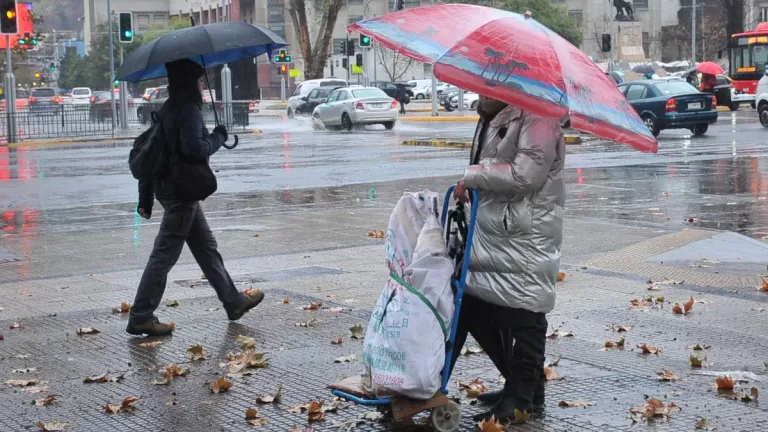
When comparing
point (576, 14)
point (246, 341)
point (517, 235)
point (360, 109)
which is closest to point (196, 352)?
point (246, 341)

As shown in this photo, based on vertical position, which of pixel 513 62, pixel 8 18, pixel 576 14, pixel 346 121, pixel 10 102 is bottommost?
pixel 346 121

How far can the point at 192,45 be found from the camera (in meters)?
7.50

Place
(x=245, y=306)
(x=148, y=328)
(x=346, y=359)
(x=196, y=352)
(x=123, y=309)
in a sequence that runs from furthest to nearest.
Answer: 1. (x=123, y=309)
2. (x=245, y=306)
3. (x=148, y=328)
4. (x=196, y=352)
5. (x=346, y=359)

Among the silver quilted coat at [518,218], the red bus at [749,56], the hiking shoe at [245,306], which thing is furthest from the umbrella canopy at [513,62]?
the red bus at [749,56]

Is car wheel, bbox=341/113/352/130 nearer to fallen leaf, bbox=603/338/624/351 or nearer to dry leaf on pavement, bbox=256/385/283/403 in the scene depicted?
fallen leaf, bbox=603/338/624/351

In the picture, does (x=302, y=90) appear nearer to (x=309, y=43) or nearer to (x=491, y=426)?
(x=309, y=43)

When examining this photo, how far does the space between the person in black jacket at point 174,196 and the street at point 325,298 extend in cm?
19

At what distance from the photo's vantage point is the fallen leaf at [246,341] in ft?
23.9

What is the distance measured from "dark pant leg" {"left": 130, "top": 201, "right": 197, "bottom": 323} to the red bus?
142 feet

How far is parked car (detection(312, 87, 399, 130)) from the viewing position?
4031 cm

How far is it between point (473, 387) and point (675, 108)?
26.1m

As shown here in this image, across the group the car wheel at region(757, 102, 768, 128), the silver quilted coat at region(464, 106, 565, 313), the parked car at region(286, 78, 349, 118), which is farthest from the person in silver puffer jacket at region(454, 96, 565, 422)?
the parked car at region(286, 78, 349, 118)

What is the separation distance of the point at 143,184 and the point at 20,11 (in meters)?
Answer: 35.0

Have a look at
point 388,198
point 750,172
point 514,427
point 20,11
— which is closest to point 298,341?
point 514,427
